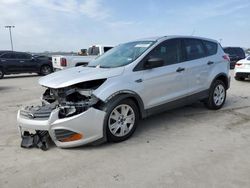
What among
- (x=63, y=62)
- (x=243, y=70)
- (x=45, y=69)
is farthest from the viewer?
(x=45, y=69)

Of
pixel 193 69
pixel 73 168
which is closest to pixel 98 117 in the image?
pixel 73 168

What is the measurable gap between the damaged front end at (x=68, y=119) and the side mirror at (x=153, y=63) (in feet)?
3.22

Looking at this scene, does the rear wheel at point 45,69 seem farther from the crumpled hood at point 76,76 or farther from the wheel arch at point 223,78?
the crumpled hood at point 76,76

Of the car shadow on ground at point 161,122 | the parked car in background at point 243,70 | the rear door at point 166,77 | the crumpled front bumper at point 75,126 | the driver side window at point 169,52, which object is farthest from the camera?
the parked car in background at point 243,70

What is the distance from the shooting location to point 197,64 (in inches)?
237

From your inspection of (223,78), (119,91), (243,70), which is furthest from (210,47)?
(243,70)

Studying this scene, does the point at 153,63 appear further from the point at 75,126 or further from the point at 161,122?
the point at 75,126

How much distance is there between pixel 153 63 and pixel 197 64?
5.03ft

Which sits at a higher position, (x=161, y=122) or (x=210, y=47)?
(x=210, y=47)

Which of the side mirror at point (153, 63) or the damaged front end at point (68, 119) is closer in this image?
the damaged front end at point (68, 119)

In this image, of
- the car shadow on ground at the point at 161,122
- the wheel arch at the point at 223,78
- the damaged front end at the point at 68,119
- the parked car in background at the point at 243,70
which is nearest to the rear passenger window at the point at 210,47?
the wheel arch at the point at 223,78

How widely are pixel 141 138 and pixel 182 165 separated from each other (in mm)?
1184

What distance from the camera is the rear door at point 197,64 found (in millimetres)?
5898

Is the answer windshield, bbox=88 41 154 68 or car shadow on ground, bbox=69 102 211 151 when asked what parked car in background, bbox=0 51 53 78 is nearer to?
windshield, bbox=88 41 154 68
